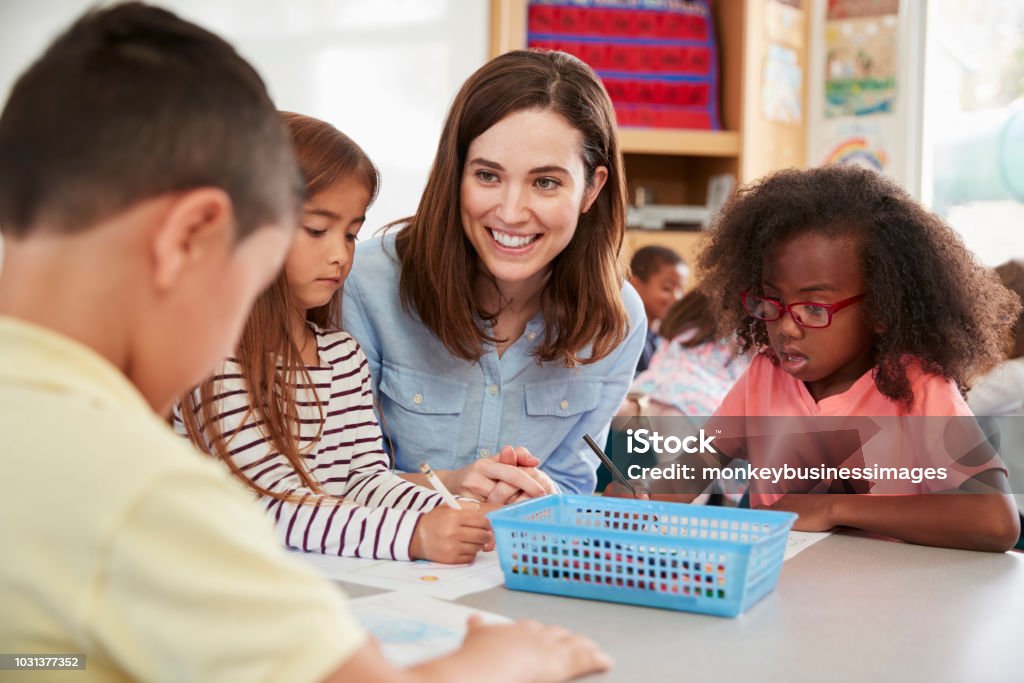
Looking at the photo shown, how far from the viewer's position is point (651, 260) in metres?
3.52

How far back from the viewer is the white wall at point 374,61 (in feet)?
9.36

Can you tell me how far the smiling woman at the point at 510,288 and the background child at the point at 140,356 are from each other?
0.81 metres

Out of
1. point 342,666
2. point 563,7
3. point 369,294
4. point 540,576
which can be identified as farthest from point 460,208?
point 563,7

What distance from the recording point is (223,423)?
1.16 m

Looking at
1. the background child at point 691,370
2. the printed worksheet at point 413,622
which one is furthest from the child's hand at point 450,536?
the background child at point 691,370

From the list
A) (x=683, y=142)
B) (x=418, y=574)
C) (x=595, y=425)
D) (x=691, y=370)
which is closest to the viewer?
(x=418, y=574)

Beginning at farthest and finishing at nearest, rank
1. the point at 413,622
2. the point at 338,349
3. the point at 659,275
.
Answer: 1. the point at 659,275
2. the point at 338,349
3. the point at 413,622

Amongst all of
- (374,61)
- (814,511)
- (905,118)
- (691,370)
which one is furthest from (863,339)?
(905,118)

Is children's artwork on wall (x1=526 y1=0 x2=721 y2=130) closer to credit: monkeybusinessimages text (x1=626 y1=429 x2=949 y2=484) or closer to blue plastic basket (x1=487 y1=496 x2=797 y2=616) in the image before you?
credit: monkeybusinessimages text (x1=626 y1=429 x2=949 y2=484)

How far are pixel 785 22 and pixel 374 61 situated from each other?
5.01ft

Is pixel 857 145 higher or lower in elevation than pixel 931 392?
higher

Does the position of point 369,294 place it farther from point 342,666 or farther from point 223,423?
point 342,666

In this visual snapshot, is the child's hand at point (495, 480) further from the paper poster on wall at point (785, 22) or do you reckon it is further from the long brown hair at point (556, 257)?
the paper poster on wall at point (785, 22)

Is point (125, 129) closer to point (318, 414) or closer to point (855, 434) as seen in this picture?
point (318, 414)
